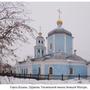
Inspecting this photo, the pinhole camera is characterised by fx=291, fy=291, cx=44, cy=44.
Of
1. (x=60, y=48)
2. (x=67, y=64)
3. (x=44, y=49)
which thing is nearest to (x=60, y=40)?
(x=60, y=48)

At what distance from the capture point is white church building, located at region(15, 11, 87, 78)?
7.61 meters

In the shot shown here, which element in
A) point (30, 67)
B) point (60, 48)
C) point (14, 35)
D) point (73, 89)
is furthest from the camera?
point (60, 48)

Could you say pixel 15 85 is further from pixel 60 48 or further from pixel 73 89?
pixel 60 48

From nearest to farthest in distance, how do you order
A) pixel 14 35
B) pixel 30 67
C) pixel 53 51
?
pixel 14 35, pixel 30 67, pixel 53 51

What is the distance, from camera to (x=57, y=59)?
8.76 meters

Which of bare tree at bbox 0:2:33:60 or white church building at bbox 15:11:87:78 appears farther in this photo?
white church building at bbox 15:11:87:78

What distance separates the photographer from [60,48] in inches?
354

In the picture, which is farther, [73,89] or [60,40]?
[60,40]

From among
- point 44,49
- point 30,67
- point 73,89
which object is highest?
point 44,49

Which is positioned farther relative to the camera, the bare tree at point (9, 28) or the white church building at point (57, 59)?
the white church building at point (57, 59)

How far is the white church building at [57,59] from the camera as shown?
7.61m

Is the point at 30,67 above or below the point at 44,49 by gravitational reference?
below

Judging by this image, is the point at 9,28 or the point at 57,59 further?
the point at 57,59

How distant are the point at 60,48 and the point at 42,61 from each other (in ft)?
2.45
